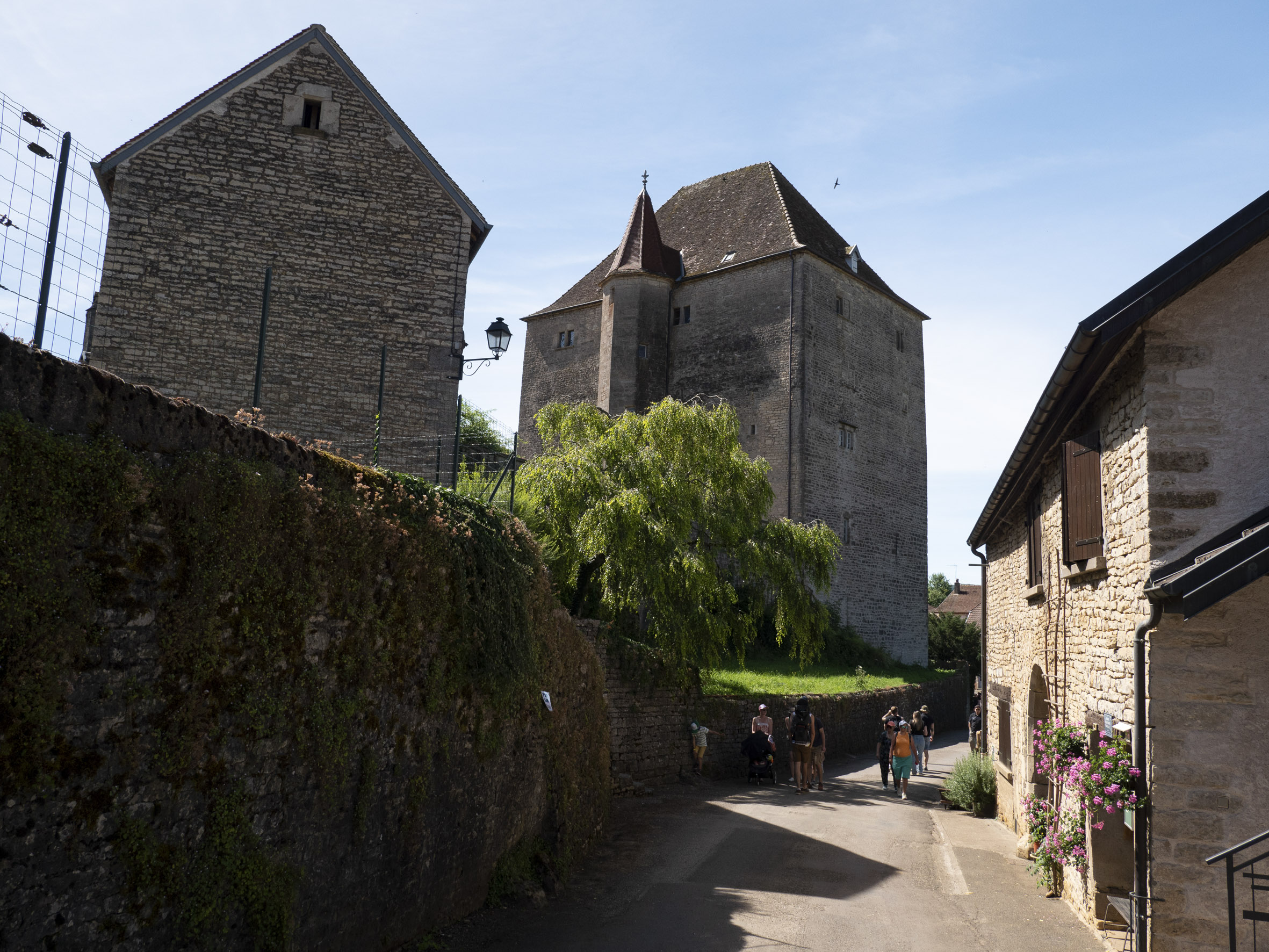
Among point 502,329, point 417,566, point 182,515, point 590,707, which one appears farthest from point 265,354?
point 182,515

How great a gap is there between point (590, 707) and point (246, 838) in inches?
252

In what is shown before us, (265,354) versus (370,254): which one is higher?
(370,254)

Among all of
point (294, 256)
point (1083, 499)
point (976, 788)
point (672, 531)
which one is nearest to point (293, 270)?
point (294, 256)

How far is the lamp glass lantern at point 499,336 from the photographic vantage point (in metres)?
11.9

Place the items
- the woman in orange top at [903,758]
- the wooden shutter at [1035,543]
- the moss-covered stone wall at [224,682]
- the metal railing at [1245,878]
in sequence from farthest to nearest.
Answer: the woman in orange top at [903,758]
the wooden shutter at [1035,543]
the metal railing at [1245,878]
the moss-covered stone wall at [224,682]

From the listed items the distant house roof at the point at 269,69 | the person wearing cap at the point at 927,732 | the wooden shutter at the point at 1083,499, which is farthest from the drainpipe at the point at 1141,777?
the person wearing cap at the point at 927,732

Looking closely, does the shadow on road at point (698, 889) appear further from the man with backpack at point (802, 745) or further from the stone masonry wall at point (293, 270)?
the stone masonry wall at point (293, 270)

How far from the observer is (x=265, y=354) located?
13.8m

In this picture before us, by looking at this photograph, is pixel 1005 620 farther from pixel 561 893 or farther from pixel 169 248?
pixel 169 248

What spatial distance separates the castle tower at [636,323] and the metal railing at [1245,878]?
28627mm

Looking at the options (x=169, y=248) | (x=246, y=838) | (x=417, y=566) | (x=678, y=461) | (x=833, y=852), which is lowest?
(x=833, y=852)

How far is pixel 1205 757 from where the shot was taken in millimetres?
6215

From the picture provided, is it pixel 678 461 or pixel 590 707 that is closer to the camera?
pixel 590 707

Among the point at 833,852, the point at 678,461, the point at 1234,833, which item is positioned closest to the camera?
the point at 1234,833
